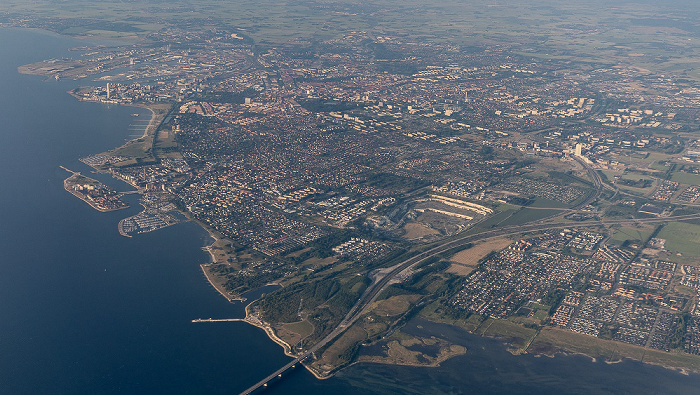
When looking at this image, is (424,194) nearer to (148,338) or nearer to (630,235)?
(630,235)

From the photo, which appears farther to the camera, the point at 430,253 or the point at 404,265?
the point at 430,253

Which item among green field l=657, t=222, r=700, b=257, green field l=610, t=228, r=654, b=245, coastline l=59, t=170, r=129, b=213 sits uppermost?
green field l=657, t=222, r=700, b=257

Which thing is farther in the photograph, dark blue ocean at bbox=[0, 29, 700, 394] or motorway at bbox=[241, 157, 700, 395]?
motorway at bbox=[241, 157, 700, 395]

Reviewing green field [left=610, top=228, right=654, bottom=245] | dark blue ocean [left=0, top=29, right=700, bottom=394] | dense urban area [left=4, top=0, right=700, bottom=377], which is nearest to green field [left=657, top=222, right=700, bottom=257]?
dense urban area [left=4, top=0, right=700, bottom=377]

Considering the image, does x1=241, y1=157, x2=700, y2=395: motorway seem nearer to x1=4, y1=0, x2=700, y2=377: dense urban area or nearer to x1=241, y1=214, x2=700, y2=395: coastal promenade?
x1=241, y1=214, x2=700, y2=395: coastal promenade

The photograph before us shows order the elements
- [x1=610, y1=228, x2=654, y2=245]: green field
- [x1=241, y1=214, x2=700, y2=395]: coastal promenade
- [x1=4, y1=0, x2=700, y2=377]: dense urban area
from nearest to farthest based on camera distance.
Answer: [x1=241, y1=214, x2=700, y2=395]: coastal promenade, [x1=4, y1=0, x2=700, y2=377]: dense urban area, [x1=610, y1=228, x2=654, y2=245]: green field


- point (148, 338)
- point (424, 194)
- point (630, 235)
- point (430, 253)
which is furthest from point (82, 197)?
point (630, 235)

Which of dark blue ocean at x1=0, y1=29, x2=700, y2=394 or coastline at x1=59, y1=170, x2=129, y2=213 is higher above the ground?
dark blue ocean at x1=0, y1=29, x2=700, y2=394

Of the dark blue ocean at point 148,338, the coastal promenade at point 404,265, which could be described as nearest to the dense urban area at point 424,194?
the coastal promenade at point 404,265

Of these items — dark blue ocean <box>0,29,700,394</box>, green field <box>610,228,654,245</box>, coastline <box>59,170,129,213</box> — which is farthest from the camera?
coastline <box>59,170,129,213</box>

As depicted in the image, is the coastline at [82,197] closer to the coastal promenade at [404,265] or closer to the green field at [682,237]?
the coastal promenade at [404,265]
